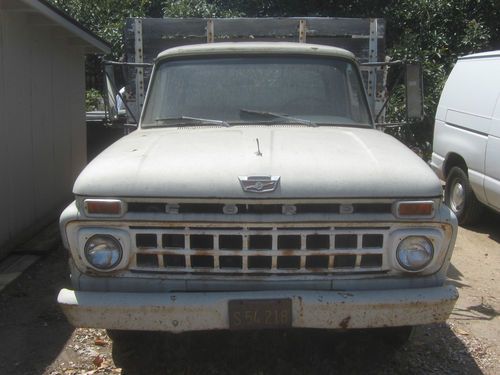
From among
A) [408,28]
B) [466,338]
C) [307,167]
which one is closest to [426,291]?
[307,167]

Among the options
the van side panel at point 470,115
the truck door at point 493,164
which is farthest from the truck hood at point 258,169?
the van side panel at point 470,115

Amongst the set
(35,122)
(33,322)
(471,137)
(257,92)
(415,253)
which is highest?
(257,92)

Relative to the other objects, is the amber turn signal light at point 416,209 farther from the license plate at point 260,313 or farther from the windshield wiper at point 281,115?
the windshield wiper at point 281,115

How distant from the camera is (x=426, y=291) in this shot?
3.38m

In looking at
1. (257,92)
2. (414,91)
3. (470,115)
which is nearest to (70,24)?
(257,92)

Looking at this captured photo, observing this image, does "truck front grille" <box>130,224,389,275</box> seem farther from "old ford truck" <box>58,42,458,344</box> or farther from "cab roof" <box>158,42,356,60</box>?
"cab roof" <box>158,42,356,60</box>

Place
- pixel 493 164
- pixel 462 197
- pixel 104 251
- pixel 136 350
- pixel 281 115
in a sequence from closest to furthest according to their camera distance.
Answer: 1. pixel 104 251
2. pixel 136 350
3. pixel 281 115
4. pixel 493 164
5. pixel 462 197

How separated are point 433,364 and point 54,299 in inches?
124

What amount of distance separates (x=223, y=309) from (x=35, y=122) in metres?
4.77

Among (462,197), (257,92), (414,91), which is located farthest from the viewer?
(462,197)

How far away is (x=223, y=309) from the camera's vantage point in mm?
3260

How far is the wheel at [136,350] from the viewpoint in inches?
160

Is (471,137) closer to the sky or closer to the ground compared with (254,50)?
closer to the ground

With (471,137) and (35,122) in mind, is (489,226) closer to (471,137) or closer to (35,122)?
(471,137)
